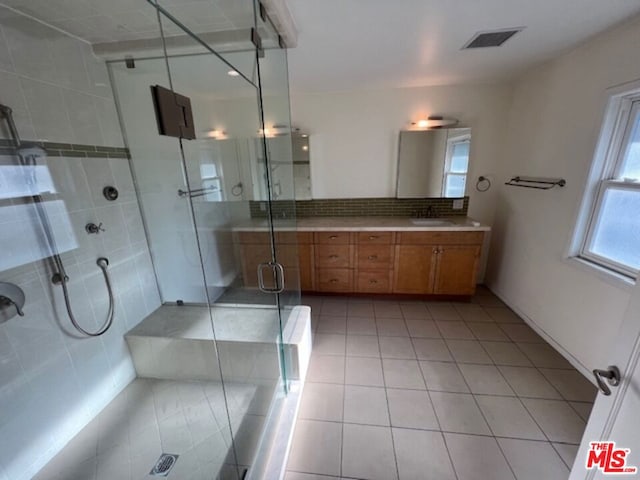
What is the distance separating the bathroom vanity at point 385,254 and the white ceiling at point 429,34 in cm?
147

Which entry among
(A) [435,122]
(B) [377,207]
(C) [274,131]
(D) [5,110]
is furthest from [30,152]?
(A) [435,122]

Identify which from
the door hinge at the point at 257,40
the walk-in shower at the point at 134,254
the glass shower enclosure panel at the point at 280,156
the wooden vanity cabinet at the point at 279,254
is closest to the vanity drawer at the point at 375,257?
the wooden vanity cabinet at the point at 279,254

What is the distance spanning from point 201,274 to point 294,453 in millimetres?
1611

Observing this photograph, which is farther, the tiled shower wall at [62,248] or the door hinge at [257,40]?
the door hinge at [257,40]

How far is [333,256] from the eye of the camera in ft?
9.64

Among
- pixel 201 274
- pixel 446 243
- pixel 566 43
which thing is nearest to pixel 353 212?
pixel 446 243

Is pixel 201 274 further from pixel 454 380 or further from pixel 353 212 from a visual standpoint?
pixel 454 380

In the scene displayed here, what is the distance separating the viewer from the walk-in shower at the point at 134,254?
4.17 ft

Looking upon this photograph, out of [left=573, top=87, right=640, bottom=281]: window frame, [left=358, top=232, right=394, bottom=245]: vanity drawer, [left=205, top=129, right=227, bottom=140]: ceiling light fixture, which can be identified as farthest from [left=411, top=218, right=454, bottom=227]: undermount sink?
[left=205, top=129, right=227, bottom=140]: ceiling light fixture

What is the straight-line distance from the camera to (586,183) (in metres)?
1.85

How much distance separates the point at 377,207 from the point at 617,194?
6.50 feet

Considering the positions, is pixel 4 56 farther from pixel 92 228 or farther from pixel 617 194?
pixel 617 194

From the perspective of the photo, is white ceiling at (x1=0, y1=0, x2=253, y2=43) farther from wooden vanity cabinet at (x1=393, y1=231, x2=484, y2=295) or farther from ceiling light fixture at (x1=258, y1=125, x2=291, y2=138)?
wooden vanity cabinet at (x1=393, y1=231, x2=484, y2=295)

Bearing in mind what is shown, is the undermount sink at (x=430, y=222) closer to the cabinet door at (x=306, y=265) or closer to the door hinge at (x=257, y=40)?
the cabinet door at (x=306, y=265)
